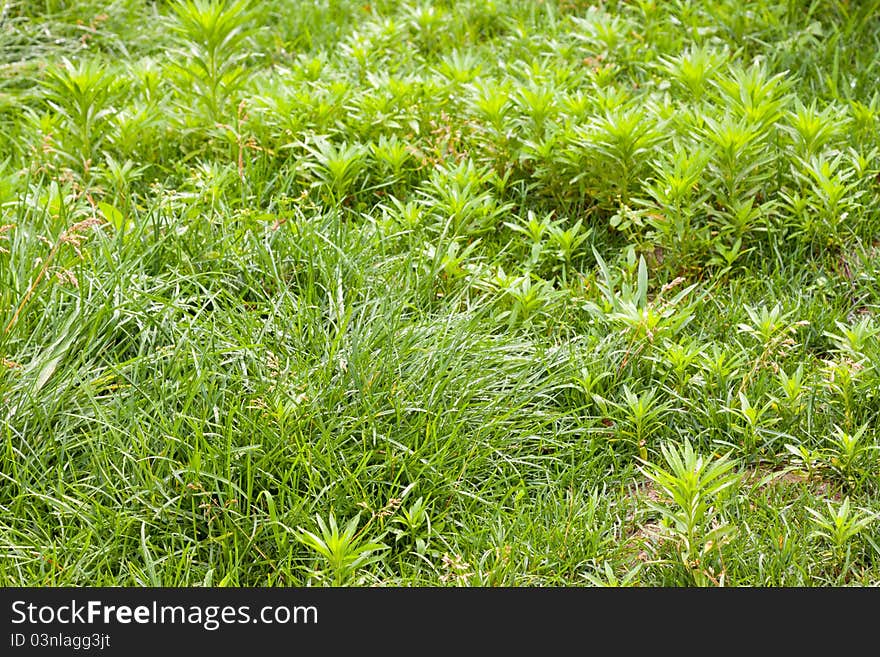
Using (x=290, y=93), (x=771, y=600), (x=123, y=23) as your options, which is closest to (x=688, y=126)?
(x=290, y=93)

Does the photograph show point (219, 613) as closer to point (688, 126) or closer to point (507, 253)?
point (507, 253)

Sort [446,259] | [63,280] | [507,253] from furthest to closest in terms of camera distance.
Answer: 1. [507,253]
2. [446,259]
3. [63,280]

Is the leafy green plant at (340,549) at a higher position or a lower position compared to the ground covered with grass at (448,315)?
lower

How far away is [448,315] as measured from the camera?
3.57m

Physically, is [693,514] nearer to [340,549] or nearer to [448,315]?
[340,549]

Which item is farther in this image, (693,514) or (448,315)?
(448,315)

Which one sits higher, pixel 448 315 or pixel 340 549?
pixel 448 315

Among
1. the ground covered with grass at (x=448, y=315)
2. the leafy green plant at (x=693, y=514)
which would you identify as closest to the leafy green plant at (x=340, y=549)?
the ground covered with grass at (x=448, y=315)

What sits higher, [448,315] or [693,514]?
[448,315]

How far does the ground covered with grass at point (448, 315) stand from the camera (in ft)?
9.49

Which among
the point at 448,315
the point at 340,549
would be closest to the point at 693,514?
the point at 340,549

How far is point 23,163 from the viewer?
4.42m

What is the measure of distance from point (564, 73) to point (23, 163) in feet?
7.80

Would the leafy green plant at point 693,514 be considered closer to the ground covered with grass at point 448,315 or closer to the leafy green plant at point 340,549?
the ground covered with grass at point 448,315
